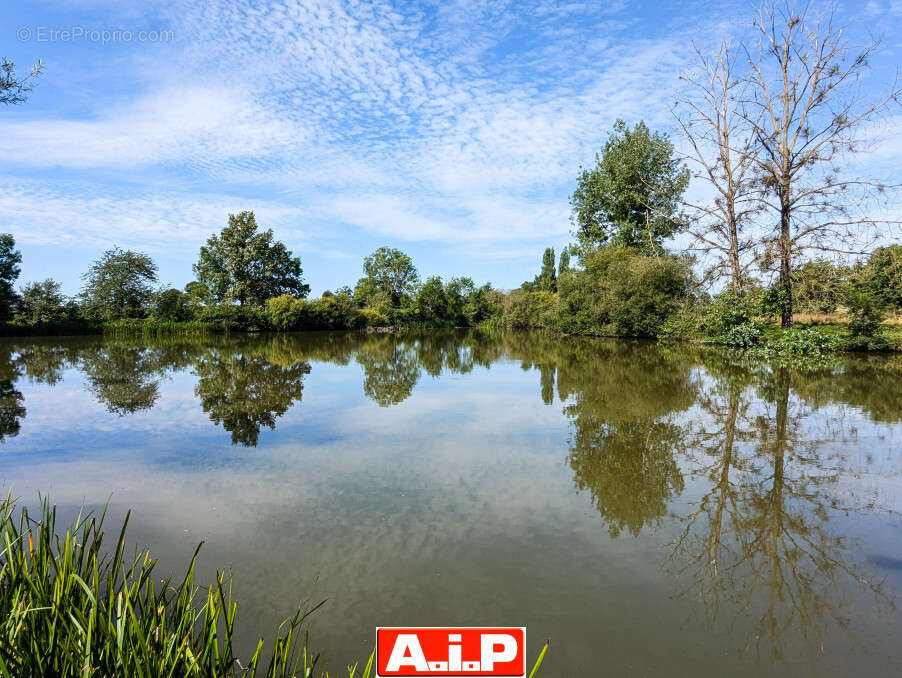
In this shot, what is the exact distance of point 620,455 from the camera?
578 centimetres

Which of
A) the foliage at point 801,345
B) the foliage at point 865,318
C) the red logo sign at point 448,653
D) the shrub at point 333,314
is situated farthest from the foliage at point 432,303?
the red logo sign at point 448,653

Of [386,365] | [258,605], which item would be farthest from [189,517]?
[386,365]

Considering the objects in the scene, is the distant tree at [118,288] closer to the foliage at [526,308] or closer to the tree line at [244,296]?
the tree line at [244,296]

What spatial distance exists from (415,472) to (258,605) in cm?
245

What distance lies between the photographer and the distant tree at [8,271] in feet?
103

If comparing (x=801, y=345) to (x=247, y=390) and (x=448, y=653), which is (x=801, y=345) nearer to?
(x=247, y=390)

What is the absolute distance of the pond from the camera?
272 cm

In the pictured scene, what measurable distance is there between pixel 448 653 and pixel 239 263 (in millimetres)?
→ 46029

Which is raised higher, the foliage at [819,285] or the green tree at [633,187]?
the green tree at [633,187]

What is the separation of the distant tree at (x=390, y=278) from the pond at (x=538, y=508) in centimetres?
4512

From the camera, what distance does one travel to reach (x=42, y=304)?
1278 inches

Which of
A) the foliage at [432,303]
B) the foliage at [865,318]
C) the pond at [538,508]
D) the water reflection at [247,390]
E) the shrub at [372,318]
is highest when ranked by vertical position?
the foliage at [432,303]

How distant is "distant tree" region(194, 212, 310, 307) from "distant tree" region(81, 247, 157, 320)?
4.69 m

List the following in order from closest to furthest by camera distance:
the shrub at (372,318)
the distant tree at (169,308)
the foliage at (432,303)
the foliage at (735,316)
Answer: the foliage at (735,316) < the distant tree at (169,308) < the shrub at (372,318) < the foliage at (432,303)
